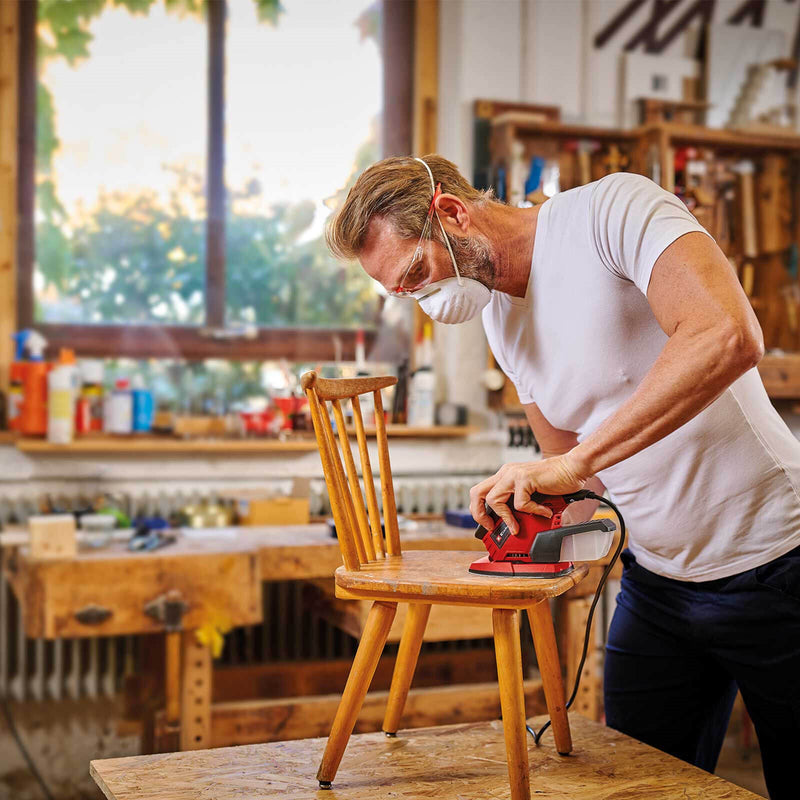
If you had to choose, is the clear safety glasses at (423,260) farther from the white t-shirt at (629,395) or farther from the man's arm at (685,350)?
the man's arm at (685,350)

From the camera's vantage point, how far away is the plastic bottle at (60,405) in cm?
304

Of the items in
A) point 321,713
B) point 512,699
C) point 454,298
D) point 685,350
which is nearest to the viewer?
point 685,350

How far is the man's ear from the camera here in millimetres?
1450

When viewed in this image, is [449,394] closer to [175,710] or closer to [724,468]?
[175,710]

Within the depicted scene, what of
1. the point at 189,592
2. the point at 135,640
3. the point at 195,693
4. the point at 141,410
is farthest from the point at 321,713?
the point at 141,410

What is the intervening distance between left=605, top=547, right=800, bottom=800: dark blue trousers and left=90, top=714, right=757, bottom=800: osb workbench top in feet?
0.24

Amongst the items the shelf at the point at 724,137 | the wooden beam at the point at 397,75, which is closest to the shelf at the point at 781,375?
the shelf at the point at 724,137

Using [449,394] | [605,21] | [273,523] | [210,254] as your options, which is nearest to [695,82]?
[605,21]

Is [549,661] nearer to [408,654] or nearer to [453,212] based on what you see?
[408,654]

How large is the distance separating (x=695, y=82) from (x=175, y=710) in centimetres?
305

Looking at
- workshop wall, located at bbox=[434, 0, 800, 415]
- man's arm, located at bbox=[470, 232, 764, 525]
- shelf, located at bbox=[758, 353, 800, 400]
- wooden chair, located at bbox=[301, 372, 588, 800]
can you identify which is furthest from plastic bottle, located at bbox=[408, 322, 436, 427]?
man's arm, located at bbox=[470, 232, 764, 525]

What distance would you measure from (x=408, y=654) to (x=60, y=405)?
6.10ft

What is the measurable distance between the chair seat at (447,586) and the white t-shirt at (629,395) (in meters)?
0.18

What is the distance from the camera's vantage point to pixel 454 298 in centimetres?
152
